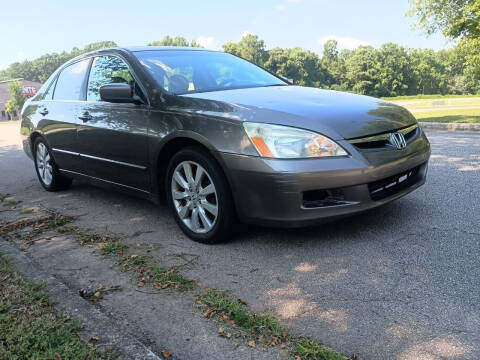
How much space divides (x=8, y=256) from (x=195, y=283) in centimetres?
154

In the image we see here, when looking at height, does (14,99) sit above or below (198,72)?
below

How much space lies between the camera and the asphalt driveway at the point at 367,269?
217 cm

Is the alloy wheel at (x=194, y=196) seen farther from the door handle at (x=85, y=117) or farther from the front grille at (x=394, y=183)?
the door handle at (x=85, y=117)

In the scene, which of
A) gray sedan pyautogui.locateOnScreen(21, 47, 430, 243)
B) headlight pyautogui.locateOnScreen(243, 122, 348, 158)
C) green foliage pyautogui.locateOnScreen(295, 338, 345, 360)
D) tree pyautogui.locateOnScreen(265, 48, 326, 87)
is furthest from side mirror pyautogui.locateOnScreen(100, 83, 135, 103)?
tree pyautogui.locateOnScreen(265, 48, 326, 87)

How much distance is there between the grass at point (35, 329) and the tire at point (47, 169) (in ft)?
10.1

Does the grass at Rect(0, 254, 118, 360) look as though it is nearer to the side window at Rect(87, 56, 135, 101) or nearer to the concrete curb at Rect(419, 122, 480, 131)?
the side window at Rect(87, 56, 135, 101)

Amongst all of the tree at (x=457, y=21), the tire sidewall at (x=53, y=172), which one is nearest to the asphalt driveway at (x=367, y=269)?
the tire sidewall at (x=53, y=172)

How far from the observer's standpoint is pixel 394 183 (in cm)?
341

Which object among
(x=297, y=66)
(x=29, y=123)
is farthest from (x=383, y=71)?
(x=29, y=123)

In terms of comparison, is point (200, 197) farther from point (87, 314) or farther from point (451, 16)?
point (451, 16)

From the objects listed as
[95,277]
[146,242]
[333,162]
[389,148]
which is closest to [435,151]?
[389,148]

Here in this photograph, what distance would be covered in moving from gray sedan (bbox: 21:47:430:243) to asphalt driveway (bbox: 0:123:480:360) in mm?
285

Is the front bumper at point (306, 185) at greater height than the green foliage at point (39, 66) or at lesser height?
lesser

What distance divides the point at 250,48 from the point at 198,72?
114m
